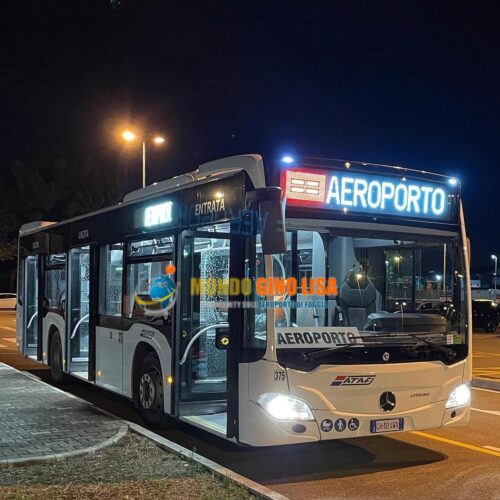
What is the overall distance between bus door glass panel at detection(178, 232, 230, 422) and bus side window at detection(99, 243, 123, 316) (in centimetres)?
194

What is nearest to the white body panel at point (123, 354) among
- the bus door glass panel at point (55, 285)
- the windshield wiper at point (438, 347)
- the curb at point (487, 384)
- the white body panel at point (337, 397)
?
the white body panel at point (337, 397)

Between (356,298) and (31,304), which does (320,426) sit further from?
(31,304)

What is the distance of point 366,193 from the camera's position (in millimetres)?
6863

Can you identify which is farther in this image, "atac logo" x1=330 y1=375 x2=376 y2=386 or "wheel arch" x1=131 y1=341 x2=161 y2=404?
"wheel arch" x1=131 y1=341 x2=161 y2=404

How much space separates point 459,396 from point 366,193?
7.98 feet

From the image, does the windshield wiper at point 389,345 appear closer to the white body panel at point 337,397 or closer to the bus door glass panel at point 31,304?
the white body panel at point 337,397

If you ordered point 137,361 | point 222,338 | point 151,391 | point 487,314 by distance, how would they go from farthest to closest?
point 487,314 → point 137,361 → point 151,391 → point 222,338

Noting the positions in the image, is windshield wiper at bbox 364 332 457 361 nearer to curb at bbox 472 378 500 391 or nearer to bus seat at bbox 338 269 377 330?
bus seat at bbox 338 269 377 330

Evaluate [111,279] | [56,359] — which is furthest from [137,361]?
[56,359]

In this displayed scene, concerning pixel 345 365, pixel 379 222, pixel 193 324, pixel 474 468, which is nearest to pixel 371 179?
pixel 379 222

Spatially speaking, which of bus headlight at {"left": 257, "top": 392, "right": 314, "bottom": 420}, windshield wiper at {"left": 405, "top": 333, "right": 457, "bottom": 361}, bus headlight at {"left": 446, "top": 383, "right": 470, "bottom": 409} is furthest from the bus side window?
bus headlight at {"left": 446, "top": 383, "right": 470, "bottom": 409}

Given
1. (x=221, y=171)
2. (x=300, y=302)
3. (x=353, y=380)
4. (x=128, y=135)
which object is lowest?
(x=353, y=380)

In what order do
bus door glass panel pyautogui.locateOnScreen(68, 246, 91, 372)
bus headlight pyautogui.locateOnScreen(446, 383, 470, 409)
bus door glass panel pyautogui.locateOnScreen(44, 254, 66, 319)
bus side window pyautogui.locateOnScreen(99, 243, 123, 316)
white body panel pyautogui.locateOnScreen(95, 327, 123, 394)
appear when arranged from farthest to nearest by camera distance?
bus door glass panel pyautogui.locateOnScreen(44, 254, 66, 319), bus door glass panel pyautogui.locateOnScreen(68, 246, 91, 372), bus side window pyautogui.locateOnScreen(99, 243, 123, 316), white body panel pyautogui.locateOnScreen(95, 327, 123, 394), bus headlight pyautogui.locateOnScreen(446, 383, 470, 409)

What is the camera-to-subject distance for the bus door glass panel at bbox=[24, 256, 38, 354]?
13758mm
